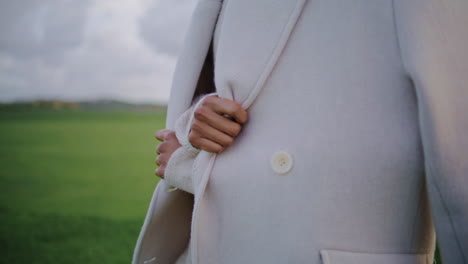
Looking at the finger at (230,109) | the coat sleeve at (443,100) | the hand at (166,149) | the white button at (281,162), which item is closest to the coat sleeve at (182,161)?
the hand at (166,149)

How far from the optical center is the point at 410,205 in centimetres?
76

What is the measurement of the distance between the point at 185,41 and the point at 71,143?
10377mm

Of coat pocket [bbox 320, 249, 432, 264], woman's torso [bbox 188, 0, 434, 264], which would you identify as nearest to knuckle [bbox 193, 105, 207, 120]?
woman's torso [bbox 188, 0, 434, 264]

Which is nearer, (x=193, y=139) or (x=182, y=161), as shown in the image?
(x=193, y=139)

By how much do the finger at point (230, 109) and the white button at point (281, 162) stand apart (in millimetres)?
121

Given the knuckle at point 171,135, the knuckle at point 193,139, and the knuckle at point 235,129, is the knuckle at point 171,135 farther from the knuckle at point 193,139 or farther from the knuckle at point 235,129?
the knuckle at point 235,129

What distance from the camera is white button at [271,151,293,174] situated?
771 millimetres

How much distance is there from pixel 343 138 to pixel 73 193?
5580 mm

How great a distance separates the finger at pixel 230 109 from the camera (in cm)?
83

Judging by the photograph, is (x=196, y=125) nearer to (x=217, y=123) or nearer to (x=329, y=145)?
(x=217, y=123)

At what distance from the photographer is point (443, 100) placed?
669mm

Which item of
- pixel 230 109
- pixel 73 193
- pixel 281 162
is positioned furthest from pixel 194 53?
pixel 73 193

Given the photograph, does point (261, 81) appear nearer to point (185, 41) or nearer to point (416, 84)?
point (416, 84)

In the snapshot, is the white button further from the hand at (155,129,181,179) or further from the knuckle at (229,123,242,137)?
the hand at (155,129,181,179)
